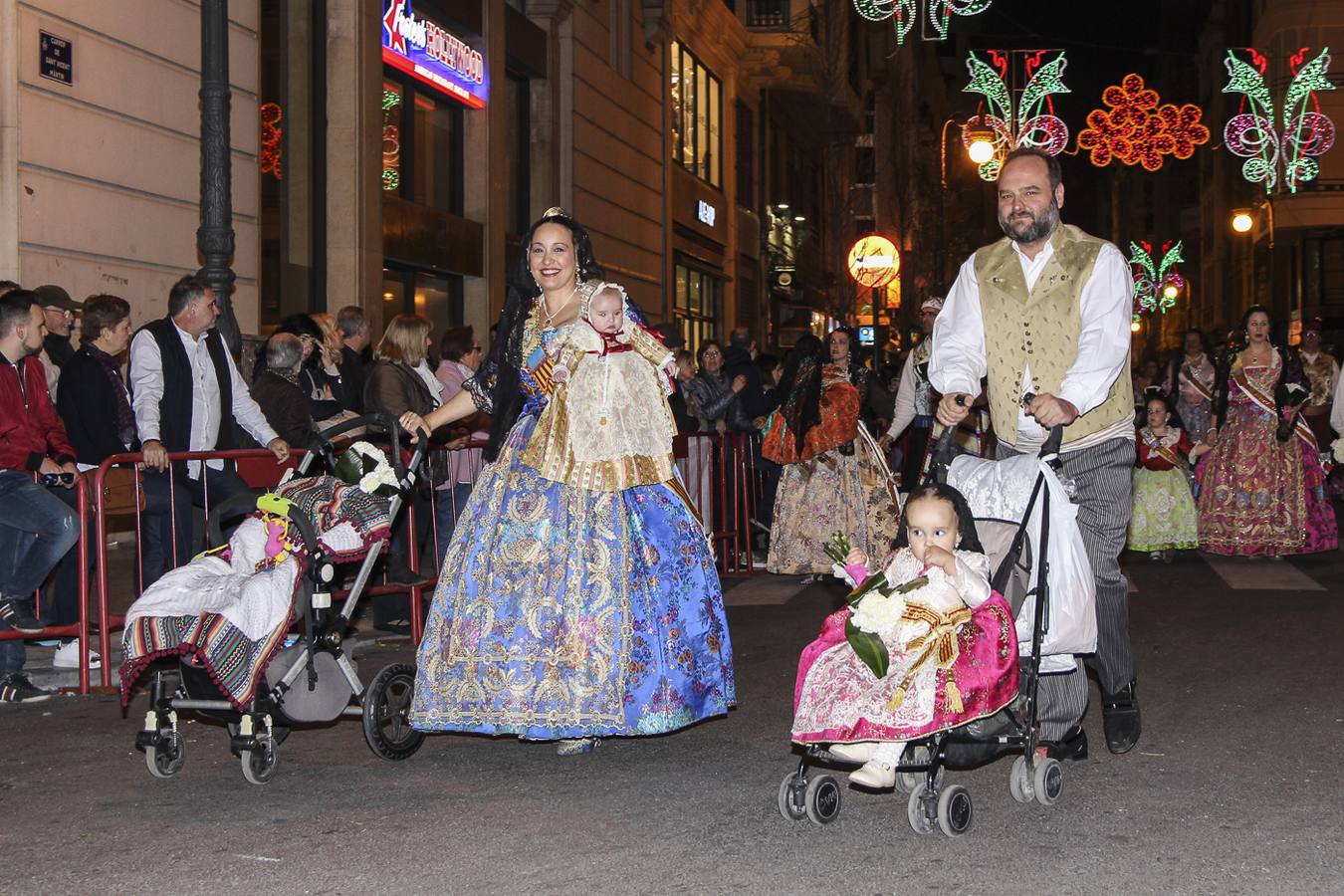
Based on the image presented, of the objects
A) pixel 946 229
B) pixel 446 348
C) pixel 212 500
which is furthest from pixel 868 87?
pixel 212 500

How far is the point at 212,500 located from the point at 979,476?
512cm

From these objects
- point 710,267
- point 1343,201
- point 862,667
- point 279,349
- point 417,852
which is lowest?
point 417,852

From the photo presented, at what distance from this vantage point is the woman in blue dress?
621 centimetres

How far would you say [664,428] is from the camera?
6.59 metres

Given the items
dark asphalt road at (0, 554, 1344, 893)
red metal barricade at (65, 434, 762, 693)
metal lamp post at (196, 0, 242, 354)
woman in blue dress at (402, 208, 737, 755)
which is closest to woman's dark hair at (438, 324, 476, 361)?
red metal barricade at (65, 434, 762, 693)

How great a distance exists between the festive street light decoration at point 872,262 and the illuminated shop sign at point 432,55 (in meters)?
8.56

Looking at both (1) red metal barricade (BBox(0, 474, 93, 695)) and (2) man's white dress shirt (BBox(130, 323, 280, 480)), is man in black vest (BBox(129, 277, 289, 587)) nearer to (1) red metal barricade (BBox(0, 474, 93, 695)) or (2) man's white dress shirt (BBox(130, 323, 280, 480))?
(2) man's white dress shirt (BBox(130, 323, 280, 480))

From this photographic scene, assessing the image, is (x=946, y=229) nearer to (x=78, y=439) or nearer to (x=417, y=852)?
(x=78, y=439)

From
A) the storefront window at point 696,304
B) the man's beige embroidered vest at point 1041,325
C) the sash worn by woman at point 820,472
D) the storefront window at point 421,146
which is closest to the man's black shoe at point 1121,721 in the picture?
the man's beige embroidered vest at point 1041,325

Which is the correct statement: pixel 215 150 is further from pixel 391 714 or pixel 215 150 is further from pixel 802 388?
pixel 391 714

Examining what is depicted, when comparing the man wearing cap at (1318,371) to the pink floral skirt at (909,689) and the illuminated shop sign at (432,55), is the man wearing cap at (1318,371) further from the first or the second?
the pink floral skirt at (909,689)

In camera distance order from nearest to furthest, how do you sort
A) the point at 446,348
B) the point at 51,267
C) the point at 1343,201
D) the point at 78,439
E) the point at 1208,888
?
the point at 1208,888
the point at 78,439
the point at 51,267
the point at 446,348
the point at 1343,201

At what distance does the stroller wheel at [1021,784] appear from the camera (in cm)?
541

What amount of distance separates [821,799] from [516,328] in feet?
8.08
